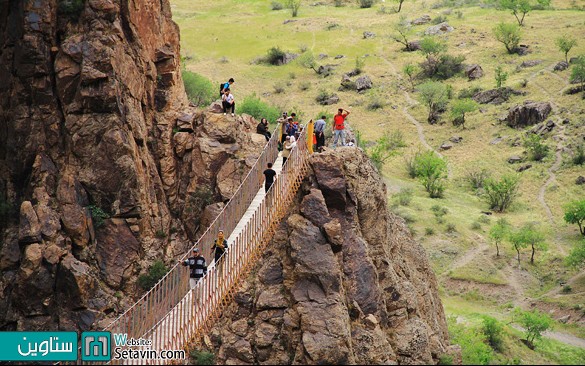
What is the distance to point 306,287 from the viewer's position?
24.5 m

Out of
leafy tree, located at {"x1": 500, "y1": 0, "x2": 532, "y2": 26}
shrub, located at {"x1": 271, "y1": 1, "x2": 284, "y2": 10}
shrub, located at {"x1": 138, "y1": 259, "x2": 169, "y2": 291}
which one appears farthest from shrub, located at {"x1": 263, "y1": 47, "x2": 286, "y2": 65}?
shrub, located at {"x1": 138, "y1": 259, "x2": 169, "y2": 291}

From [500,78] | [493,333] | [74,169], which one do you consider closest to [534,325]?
[493,333]

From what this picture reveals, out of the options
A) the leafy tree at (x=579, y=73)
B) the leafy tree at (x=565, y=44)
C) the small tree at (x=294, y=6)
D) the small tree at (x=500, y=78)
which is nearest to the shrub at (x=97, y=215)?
the small tree at (x=500, y=78)

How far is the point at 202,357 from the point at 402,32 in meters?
76.5

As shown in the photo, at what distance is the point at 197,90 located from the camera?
201 ft

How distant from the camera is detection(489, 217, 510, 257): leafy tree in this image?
52.5 meters

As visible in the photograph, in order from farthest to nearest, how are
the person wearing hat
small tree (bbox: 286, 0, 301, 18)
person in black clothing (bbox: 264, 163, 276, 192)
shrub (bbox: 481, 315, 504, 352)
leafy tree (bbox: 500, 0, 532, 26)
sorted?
small tree (bbox: 286, 0, 301, 18) < leafy tree (bbox: 500, 0, 532, 26) < shrub (bbox: 481, 315, 504, 352) < person in black clothing (bbox: 264, 163, 276, 192) < the person wearing hat

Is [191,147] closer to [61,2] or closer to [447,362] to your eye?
[61,2]

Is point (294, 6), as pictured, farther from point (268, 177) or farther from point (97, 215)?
point (268, 177)

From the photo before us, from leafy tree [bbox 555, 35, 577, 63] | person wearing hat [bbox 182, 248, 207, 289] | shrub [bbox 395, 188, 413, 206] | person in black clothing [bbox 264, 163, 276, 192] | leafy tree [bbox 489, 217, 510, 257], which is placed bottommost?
shrub [bbox 395, 188, 413, 206]

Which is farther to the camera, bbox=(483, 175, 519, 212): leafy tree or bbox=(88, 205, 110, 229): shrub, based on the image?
bbox=(483, 175, 519, 212): leafy tree

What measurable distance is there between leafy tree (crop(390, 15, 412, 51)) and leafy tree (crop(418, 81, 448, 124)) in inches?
573

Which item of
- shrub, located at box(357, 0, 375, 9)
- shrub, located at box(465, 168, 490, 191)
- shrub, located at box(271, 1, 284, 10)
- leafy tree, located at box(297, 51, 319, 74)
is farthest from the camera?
shrub, located at box(357, 0, 375, 9)

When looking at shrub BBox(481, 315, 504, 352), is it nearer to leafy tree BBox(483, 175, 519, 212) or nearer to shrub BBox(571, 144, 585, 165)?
leafy tree BBox(483, 175, 519, 212)
